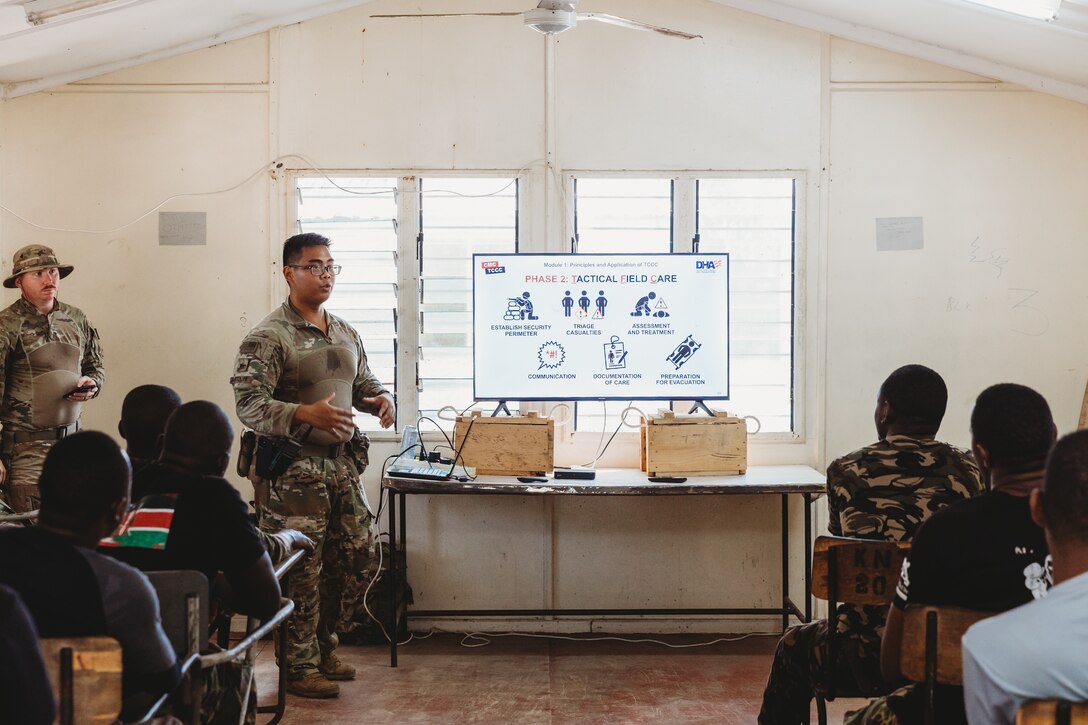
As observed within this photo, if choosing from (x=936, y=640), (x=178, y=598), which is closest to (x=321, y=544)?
(x=178, y=598)

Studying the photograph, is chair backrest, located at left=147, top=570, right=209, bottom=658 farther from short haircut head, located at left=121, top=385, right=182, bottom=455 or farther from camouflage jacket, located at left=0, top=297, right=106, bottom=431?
camouflage jacket, located at left=0, top=297, right=106, bottom=431

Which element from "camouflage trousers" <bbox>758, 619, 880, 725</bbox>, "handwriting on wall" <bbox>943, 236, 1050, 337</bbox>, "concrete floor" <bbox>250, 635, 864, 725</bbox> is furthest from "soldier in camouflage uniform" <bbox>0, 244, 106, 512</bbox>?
"handwriting on wall" <bbox>943, 236, 1050, 337</bbox>

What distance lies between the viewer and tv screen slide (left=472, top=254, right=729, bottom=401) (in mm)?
4348

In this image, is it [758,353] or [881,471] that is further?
[758,353]

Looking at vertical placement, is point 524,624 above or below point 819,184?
below

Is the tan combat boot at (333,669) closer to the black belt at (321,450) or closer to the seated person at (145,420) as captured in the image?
the black belt at (321,450)

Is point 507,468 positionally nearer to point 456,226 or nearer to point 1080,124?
point 456,226

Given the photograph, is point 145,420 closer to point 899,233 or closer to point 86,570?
point 86,570

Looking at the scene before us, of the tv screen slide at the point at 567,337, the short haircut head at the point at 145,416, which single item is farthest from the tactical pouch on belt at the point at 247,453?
the tv screen slide at the point at 567,337

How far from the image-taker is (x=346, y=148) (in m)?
4.59

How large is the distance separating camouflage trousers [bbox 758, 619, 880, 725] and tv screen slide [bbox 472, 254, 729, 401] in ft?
5.84

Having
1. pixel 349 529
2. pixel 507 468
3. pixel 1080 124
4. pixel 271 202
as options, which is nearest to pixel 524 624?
pixel 507 468

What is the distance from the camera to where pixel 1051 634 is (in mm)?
1328

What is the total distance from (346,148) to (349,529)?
1.86m
